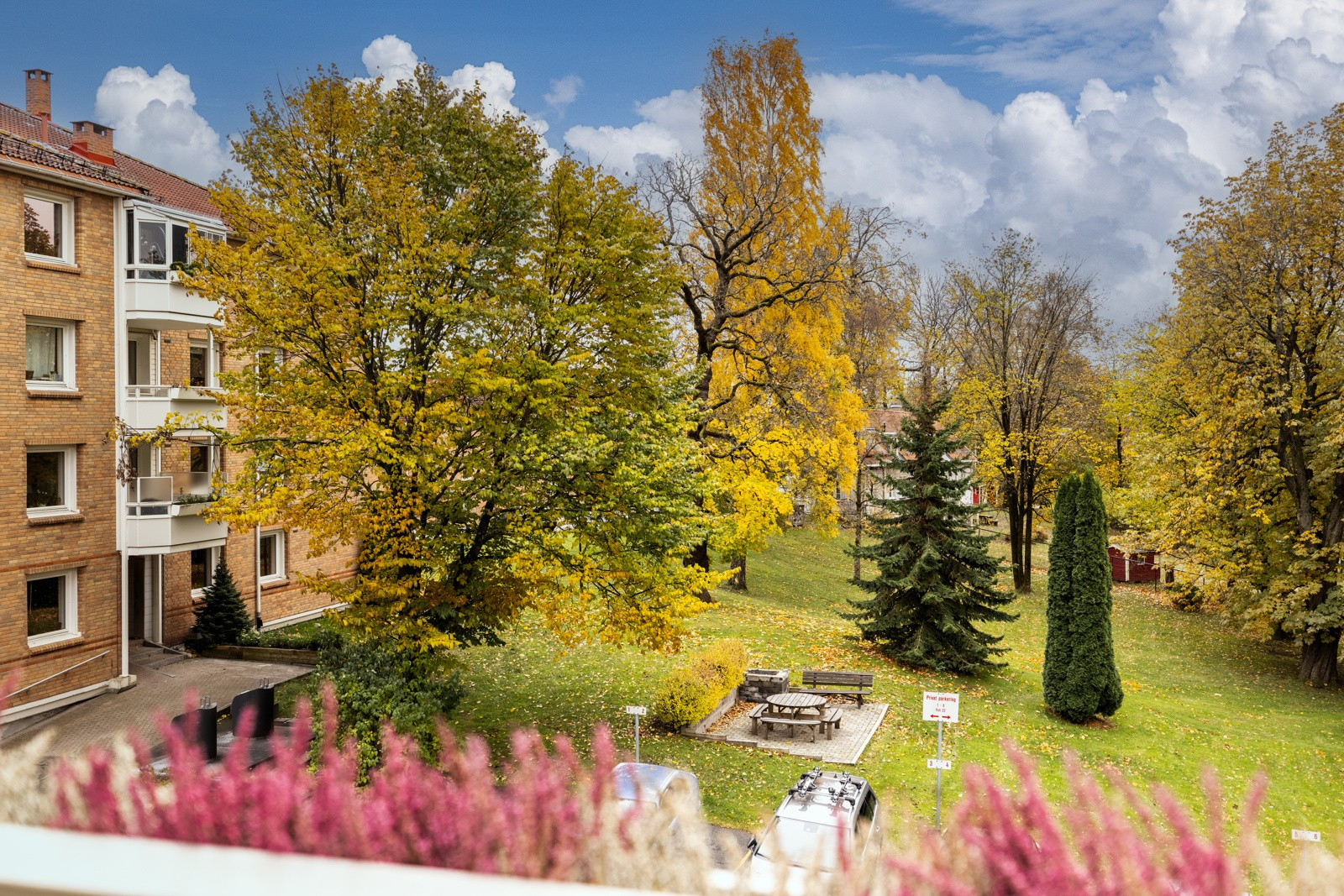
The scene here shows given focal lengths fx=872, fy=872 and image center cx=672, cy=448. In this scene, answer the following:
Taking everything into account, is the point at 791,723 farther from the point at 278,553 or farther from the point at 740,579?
the point at 740,579

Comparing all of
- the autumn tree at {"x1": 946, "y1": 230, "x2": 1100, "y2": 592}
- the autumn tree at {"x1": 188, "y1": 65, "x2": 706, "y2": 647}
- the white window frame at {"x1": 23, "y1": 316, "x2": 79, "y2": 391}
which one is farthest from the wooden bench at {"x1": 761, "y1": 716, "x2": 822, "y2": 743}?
the autumn tree at {"x1": 946, "y1": 230, "x2": 1100, "y2": 592}

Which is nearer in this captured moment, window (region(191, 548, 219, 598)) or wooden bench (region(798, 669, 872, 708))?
wooden bench (region(798, 669, 872, 708))

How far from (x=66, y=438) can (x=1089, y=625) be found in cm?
2097

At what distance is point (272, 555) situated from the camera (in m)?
23.7

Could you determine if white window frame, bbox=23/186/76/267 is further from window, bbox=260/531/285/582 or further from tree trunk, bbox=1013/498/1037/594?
tree trunk, bbox=1013/498/1037/594

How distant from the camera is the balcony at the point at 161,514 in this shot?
18.0 m

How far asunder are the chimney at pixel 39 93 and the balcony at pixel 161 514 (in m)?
9.98

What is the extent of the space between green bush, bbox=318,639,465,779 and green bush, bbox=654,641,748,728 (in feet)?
15.0

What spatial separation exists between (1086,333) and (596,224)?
29949mm

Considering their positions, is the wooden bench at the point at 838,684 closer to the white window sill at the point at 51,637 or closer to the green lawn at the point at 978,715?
the green lawn at the point at 978,715

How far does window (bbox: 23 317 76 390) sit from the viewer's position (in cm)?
1647

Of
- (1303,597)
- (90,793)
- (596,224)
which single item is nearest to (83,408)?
(596,224)

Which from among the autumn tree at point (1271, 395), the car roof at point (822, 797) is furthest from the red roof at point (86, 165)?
the autumn tree at point (1271, 395)

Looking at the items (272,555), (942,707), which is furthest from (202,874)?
(272,555)
